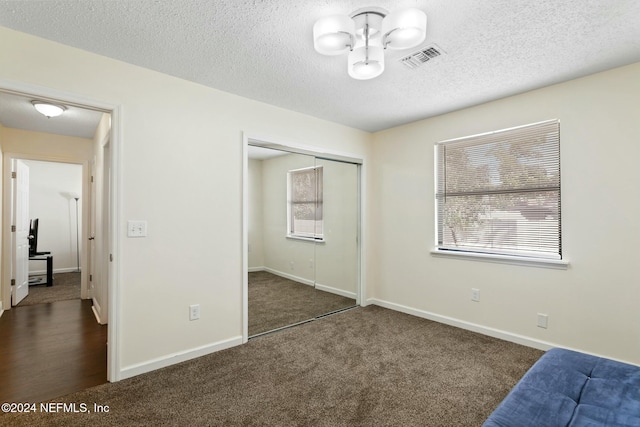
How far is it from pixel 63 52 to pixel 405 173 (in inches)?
138

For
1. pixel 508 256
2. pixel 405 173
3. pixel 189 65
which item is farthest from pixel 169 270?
pixel 508 256

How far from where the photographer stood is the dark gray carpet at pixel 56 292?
4482mm

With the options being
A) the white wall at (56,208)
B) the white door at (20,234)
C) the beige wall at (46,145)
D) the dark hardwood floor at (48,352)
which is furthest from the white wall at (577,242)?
the white wall at (56,208)

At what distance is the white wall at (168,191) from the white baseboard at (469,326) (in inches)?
82.5

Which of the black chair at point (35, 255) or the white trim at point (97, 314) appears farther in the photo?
the black chair at point (35, 255)

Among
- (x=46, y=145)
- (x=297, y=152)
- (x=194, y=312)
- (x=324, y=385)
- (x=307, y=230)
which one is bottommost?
(x=324, y=385)

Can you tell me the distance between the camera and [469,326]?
3367mm

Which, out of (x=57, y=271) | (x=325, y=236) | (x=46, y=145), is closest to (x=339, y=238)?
(x=325, y=236)

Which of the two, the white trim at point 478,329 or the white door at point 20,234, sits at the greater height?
the white door at point 20,234

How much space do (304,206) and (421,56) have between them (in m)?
2.75

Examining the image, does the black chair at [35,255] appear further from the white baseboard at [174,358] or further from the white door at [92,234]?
the white baseboard at [174,358]

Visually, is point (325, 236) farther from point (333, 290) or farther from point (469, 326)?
point (469, 326)

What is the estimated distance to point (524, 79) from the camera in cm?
267

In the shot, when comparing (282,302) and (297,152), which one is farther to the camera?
(282,302)
